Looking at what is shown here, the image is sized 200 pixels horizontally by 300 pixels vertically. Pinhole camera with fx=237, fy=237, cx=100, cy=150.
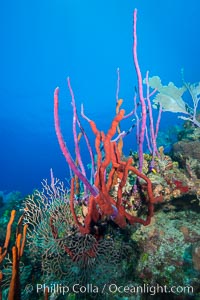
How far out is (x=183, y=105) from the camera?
16.7 ft

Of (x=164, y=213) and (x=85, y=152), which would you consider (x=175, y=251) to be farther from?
(x=85, y=152)

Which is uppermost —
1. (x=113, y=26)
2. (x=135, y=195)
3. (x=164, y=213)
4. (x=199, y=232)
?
(x=113, y=26)

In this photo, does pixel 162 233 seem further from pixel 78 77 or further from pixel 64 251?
pixel 78 77

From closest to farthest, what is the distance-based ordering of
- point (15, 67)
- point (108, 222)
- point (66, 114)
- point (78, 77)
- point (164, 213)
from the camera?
point (108, 222)
point (164, 213)
point (66, 114)
point (15, 67)
point (78, 77)

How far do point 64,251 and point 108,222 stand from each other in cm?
65

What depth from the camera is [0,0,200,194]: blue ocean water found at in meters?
74.5

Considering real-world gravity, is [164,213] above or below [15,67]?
below

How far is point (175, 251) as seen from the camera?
8.53 ft

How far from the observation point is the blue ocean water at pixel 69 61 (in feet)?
244

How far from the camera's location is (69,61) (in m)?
118

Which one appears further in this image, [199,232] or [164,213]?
[164,213]

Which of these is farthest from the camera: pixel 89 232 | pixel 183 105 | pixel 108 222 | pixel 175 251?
pixel 183 105

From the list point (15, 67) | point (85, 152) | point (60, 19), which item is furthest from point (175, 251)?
point (60, 19)

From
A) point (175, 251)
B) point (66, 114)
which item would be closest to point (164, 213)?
point (175, 251)
